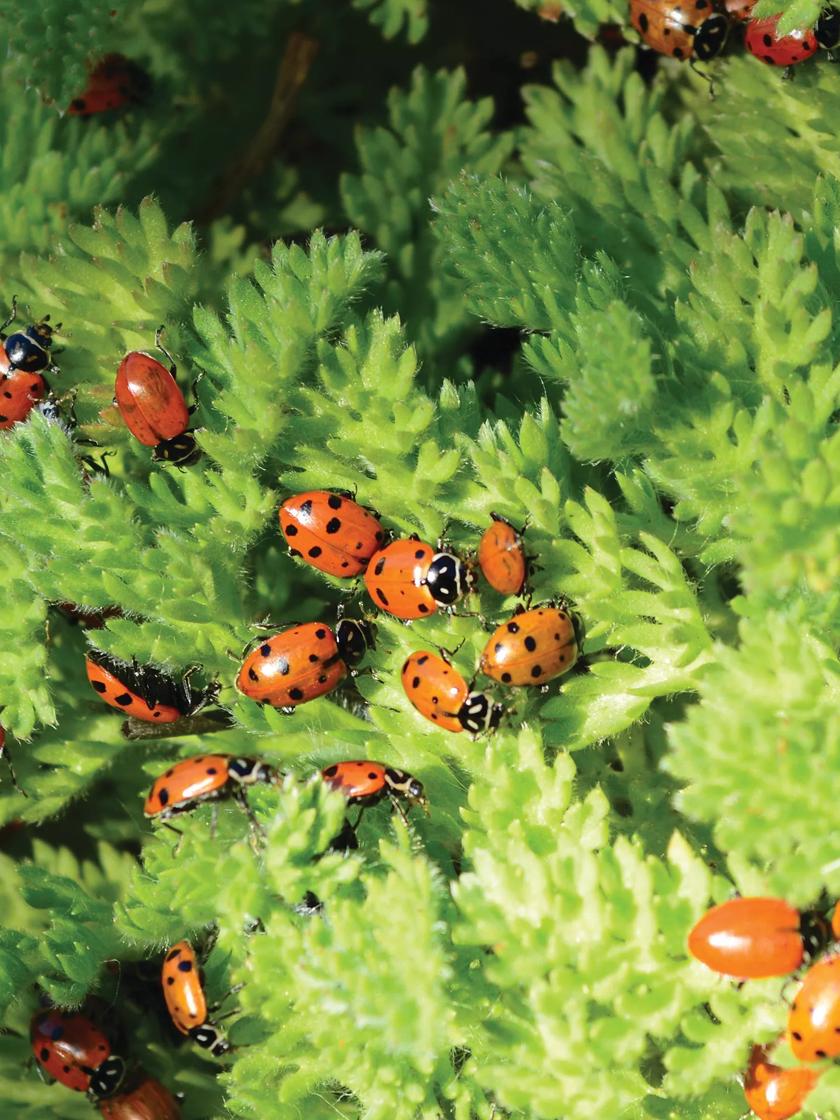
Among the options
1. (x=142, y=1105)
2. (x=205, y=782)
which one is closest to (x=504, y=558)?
(x=205, y=782)

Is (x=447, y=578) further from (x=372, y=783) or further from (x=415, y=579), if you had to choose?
(x=372, y=783)

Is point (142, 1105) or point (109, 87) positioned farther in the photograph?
point (109, 87)

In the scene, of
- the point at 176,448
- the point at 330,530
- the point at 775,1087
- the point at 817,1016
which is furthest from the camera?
the point at 176,448

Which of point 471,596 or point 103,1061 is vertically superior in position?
point 471,596

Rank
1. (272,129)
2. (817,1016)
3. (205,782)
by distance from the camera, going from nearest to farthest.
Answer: (817,1016), (205,782), (272,129)

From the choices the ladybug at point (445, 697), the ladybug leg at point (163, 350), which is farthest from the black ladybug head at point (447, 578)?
the ladybug leg at point (163, 350)

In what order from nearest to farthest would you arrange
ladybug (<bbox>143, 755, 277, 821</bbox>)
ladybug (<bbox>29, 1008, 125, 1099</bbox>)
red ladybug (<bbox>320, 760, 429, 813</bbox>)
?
red ladybug (<bbox>320, 760, 429, 813</bbox>) < ladybug (<bbox>143, 755, 277, 821</bbox>) < ladybug (<bbox>29, 1008, 125, 1099</bbox>)

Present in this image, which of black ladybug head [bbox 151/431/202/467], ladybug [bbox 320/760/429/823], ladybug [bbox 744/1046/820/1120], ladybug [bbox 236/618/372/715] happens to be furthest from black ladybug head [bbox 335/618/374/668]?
ladybug [bbox 744/1046/820/1120]

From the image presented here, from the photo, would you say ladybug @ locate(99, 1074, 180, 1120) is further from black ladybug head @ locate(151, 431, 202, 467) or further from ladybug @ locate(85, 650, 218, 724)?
black ladybug head @ locate(151, 431, 202, 467)
